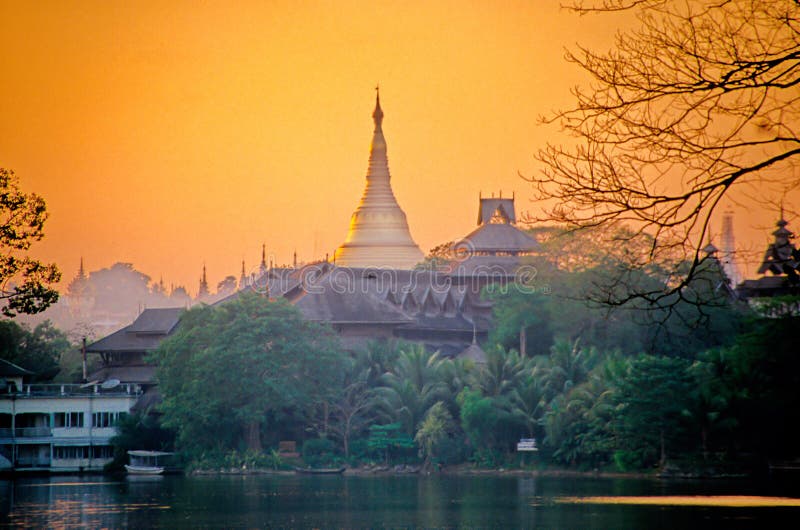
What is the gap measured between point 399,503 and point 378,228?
42.0 m

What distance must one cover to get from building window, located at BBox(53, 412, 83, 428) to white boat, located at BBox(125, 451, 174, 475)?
254cm

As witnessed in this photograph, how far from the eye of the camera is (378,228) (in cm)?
7325

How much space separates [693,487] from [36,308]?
16558 millimetres

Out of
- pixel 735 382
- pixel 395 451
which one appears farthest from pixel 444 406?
pixel 735 382

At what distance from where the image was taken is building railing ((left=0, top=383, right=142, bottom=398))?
152 feet

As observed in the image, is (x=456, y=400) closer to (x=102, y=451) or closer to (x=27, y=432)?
(x=102, y=451)

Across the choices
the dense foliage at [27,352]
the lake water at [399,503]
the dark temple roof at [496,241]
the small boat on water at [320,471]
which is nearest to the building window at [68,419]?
→ the dense foliage at [27,352]

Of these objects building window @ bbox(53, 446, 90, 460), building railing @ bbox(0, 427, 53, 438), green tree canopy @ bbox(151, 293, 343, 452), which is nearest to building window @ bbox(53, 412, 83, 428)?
building railing @ bbox(0, 427, 53, 438)

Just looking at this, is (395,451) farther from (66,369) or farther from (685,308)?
(66,369)

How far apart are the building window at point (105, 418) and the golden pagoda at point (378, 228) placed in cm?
2651

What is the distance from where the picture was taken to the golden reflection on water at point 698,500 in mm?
28500

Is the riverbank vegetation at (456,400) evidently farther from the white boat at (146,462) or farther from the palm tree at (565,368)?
the white boat at (146,462)

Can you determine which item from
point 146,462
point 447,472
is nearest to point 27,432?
point 146,462

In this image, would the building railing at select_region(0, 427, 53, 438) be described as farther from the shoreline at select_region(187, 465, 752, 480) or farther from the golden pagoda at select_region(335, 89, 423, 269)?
the golden pagoda at select_region(335, 89, 423, 269)
